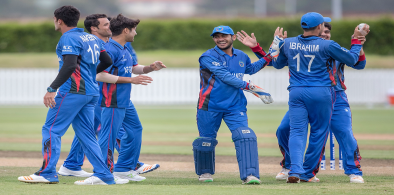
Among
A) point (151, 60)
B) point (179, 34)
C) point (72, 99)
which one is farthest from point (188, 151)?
point (179, 34)

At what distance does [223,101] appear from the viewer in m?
6.66

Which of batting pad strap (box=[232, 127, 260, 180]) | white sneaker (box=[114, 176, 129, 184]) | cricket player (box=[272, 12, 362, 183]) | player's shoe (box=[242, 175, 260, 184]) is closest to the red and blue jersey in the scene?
white sneaker (box=[114, 176, 129, 184])

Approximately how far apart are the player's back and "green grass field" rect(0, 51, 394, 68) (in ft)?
76.6

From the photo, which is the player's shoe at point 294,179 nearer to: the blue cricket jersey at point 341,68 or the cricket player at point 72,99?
the blue cricket jersey at point 341,68

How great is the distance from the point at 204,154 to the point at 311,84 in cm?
170

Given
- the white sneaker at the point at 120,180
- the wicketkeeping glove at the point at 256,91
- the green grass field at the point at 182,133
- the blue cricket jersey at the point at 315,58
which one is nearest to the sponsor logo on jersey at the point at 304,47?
the blue cricket jersey at the point at 315,58

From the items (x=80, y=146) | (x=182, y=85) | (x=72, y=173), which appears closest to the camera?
(x=72, y=173)

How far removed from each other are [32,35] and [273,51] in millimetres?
30380

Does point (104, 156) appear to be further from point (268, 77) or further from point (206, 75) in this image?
point (268, 77)

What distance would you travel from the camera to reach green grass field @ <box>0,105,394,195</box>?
5.73 m

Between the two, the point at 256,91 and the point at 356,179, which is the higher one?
the point at 256,91

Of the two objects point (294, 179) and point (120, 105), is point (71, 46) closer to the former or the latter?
point (120, 105)

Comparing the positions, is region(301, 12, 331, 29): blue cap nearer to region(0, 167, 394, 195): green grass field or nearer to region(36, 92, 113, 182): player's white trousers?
region(0, 167, 394, 195): green grass field

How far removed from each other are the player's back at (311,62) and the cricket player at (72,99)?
252 centimetres
